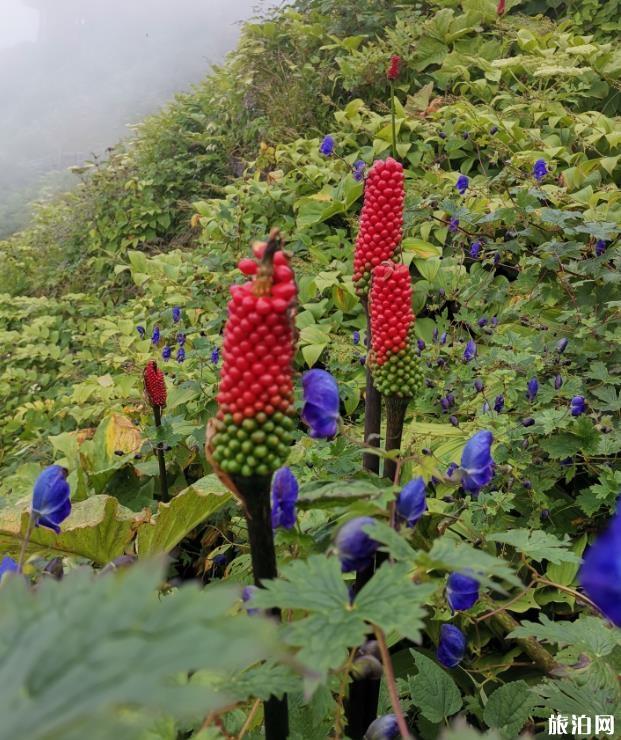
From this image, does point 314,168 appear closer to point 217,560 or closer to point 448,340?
point 448,340

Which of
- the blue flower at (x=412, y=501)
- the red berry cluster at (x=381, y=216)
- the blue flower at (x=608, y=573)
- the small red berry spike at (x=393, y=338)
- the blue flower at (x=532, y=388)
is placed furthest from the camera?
the blue flower at (x=532, y=388)

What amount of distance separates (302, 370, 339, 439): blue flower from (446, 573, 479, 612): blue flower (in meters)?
0.29

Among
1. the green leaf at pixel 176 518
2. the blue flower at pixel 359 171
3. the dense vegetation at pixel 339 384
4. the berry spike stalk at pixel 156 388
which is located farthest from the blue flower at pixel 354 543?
the blue flower at pixel 359 171

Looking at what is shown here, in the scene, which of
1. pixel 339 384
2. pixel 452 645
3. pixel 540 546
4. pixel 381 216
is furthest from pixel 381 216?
pixel 339 384

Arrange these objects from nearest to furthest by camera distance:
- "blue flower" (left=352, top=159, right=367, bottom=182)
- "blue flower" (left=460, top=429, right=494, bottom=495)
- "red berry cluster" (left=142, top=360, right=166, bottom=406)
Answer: "blue flower" (left=460, top=429, right=494, bottom=495)
"red berry cluster" (left=142, top=360, right=166, bottom=406)
"blue flower" (left=352, top=159, right=367, bottom=182)

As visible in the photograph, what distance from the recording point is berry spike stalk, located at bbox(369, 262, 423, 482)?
3.94ft

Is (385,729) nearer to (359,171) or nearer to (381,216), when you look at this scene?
(381,216)

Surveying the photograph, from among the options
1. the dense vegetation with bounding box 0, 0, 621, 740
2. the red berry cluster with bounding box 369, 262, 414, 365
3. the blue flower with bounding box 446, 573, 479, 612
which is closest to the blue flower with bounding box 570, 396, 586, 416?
the dense vegetation with bounding box 0, 0, 621, 740

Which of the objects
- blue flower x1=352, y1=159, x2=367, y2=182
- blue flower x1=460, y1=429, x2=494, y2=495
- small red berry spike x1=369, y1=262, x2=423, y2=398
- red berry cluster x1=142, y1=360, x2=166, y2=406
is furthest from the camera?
blue flower x1=352, y1=159, x2=367, y2=182

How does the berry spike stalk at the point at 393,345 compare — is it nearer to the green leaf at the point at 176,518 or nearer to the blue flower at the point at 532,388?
the green leaf at the point at 176,518

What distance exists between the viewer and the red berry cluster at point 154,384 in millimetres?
1851

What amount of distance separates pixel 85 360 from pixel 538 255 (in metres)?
3.39

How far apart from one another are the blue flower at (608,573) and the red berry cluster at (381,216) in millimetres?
1037

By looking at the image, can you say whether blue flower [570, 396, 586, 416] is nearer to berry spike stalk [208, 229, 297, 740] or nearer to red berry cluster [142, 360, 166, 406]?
red berry cluster [142, 360, 166, 406]
